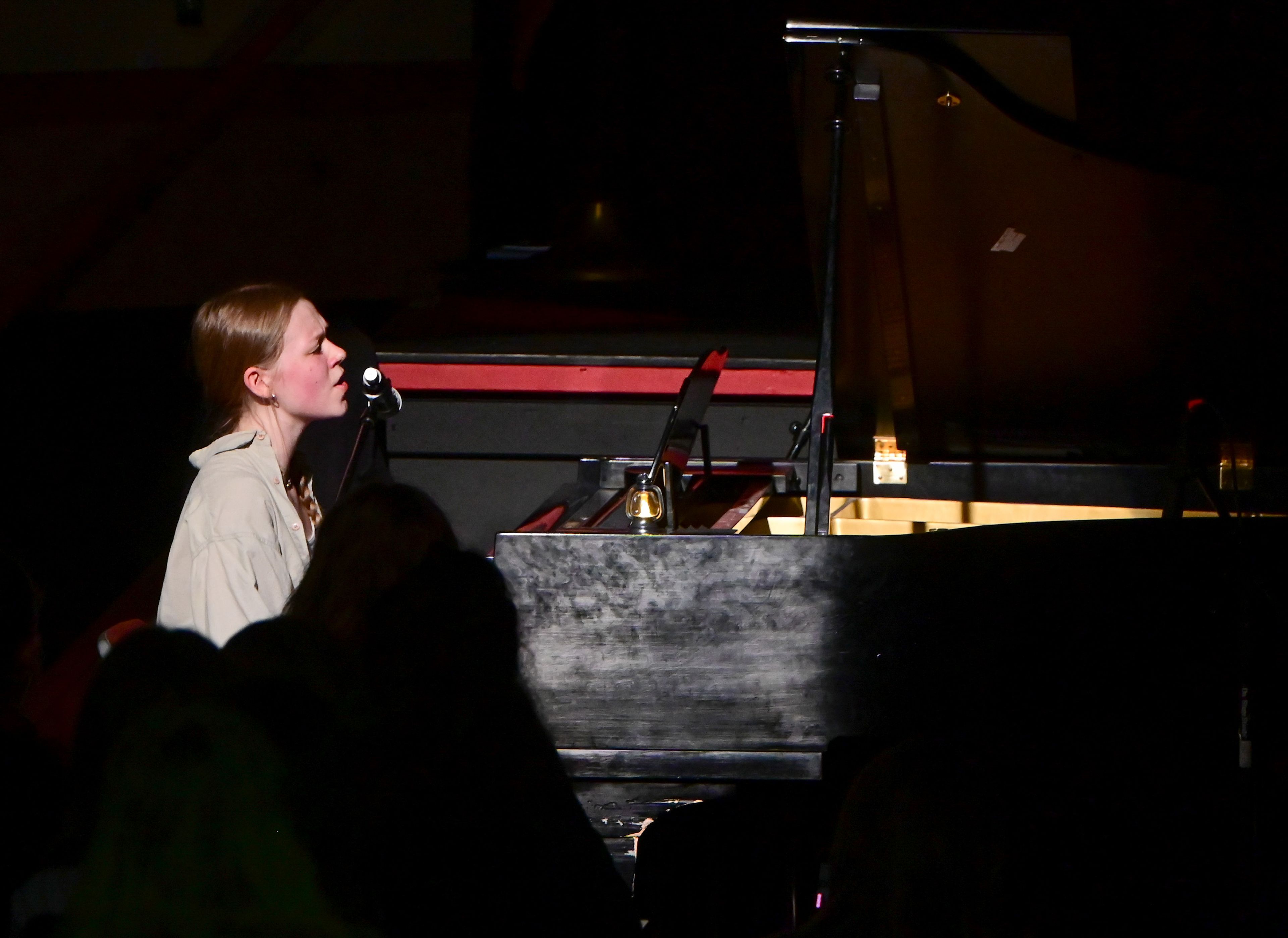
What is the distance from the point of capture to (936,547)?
1513 millimetres

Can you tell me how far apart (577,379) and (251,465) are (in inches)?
58.6

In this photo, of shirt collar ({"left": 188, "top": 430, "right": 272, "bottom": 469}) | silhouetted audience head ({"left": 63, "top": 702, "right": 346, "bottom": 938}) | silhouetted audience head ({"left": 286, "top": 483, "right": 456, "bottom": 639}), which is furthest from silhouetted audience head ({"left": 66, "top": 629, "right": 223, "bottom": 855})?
shirt collar ({"left": 188, "top": 430, "right": 272, "bottom": 469})

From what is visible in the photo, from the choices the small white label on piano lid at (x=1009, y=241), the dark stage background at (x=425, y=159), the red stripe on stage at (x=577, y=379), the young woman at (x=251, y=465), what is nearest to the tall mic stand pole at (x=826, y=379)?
the small white label on piano lid at (x=1009, y=241)

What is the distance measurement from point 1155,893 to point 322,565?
1045mm

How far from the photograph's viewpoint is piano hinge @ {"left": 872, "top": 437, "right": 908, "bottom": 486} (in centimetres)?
238

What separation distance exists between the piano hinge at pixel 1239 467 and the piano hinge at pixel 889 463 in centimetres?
58

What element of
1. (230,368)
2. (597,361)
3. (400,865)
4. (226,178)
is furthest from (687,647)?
(226,178)

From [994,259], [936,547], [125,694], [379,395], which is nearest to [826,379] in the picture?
[936,547]

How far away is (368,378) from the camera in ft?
9.07

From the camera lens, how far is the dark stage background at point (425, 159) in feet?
12.4

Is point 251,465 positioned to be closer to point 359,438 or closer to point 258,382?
point 258,382

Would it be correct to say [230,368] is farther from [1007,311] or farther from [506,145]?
[506,145]

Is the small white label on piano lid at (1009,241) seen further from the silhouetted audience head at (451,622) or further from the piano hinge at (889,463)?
the silhouetted audience head at (451,622)

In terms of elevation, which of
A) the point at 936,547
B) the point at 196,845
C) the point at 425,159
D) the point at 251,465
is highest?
the point at 425,159
